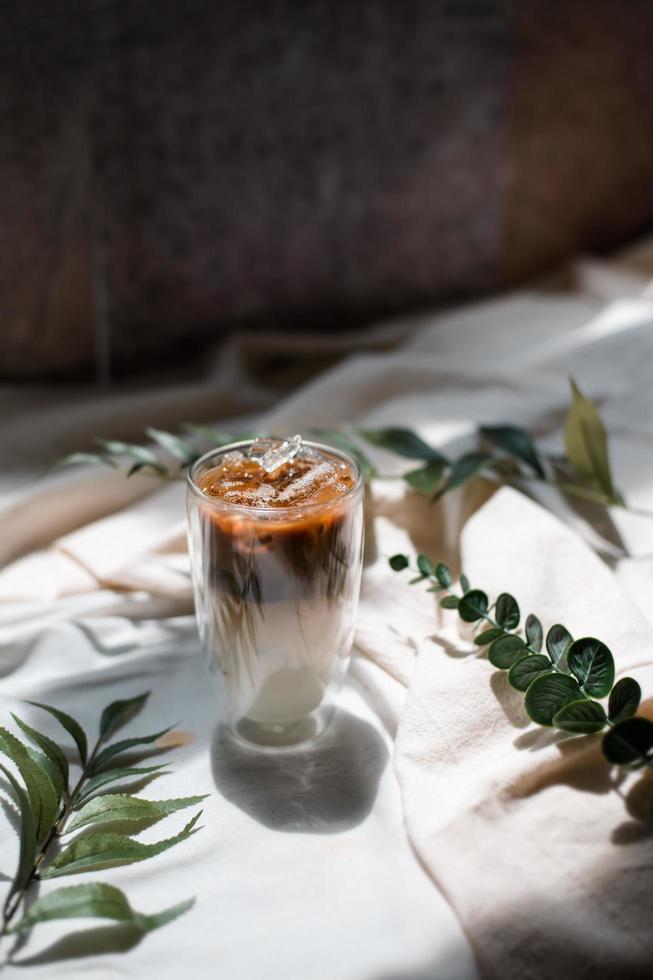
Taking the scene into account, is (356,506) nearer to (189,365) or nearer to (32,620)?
(32,620)

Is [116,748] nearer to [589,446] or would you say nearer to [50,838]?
[50,838]

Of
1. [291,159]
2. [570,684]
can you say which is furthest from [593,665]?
[291,159]

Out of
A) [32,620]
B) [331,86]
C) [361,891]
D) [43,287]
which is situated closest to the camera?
[361,891]

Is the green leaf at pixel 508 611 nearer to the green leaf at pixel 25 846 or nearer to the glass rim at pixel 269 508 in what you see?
the glass rim at pixel 269 508

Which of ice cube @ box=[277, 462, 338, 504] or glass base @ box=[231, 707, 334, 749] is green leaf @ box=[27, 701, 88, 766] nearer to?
glass base @ box=[231, 707, 334, 749]

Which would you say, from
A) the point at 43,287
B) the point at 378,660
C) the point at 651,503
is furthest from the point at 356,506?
the point at 43,287

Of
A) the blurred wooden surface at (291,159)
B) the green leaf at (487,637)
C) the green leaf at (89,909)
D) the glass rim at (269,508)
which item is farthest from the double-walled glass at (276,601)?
the blurred wooden surface at (291,159)
